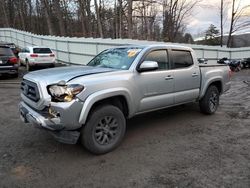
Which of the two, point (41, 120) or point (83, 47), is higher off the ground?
point (83, 47)

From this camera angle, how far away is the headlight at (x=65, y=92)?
160 inches

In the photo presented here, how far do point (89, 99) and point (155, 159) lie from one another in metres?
1.38

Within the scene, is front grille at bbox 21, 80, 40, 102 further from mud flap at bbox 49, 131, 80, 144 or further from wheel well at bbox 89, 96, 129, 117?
wheel well at bbox 89, 96, 129, 117

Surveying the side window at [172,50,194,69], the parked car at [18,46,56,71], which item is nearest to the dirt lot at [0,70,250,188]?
the side window at [172,50,194,69]

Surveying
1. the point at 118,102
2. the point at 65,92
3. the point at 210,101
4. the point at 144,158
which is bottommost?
the point at 144,158

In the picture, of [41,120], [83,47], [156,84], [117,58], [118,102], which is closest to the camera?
[41,120]

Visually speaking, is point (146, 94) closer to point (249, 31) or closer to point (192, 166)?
point (192, 166)

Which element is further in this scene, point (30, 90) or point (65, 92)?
point (30, 90)

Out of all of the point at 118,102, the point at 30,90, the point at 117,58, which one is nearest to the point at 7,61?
the point at 117,58

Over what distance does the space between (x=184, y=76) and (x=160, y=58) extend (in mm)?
711

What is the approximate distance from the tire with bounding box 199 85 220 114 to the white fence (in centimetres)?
527

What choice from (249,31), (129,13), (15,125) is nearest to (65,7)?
(129,13)

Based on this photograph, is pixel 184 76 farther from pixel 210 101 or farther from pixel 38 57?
pixel 38 57

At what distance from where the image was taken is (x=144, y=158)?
4.38m
